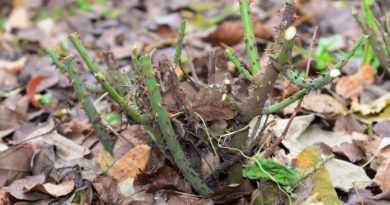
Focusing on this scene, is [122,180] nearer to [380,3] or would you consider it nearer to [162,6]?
[380,3]

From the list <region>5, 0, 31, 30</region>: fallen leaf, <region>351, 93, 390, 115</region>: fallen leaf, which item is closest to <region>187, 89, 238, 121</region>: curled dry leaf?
<region>351, 93, 390, 115</region>: fallen leaf

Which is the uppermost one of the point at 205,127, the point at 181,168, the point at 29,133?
the point at 205,127

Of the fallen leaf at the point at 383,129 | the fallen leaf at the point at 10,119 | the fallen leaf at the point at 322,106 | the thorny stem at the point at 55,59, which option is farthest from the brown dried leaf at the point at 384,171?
the fallen leaf at the point at 10,119

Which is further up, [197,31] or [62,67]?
[62,67]

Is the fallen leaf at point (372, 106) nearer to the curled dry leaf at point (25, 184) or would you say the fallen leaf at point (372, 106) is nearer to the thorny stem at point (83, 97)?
the thorny stem at point (83, 97)

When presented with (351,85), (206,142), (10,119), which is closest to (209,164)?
(206,142)

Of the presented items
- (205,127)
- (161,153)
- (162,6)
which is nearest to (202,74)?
(161,153)
